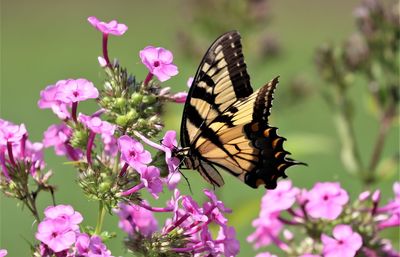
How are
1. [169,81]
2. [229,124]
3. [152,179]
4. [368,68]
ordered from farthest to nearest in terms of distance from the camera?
[169,81] < [368,68] < [229,124] < [152,179]

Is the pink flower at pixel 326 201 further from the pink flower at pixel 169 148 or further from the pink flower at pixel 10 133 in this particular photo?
the pink flower at pixel 10 133

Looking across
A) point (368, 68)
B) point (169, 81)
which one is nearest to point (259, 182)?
point (368, 68)

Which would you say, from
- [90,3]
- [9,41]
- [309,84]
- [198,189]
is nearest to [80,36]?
[9,41]

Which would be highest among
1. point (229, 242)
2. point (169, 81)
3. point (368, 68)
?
point (169, 81)

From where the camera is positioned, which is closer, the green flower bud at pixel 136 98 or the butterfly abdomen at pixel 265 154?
the green flower bud at pixel 136 98

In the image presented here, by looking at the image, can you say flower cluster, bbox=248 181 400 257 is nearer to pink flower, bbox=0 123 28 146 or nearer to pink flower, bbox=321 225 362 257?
pink flower, bbox=321 225 362 257

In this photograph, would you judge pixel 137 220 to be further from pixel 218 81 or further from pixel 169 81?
pixel 169 81

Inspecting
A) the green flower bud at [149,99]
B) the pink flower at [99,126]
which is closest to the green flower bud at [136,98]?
the green flower bud at [149,99]
